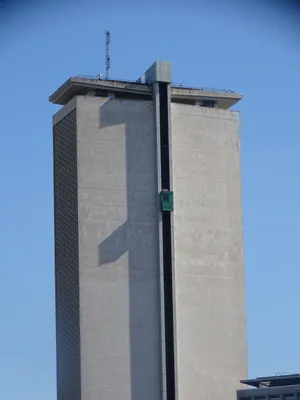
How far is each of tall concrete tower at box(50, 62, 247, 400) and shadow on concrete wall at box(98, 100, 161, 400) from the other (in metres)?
0.07

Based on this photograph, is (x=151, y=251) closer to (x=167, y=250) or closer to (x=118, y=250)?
(x=167, y=250)

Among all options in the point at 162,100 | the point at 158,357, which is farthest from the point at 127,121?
the point at 158,357

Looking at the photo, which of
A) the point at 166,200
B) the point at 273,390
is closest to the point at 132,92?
the point at 166,200

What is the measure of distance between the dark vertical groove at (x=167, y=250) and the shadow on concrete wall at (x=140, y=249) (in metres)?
0.64

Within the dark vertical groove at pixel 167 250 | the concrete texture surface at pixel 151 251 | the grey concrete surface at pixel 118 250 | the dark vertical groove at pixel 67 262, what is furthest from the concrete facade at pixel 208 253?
the dark vertical groove at pixel 67 262

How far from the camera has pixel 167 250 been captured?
93250 mm

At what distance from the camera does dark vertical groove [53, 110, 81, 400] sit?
9094cm

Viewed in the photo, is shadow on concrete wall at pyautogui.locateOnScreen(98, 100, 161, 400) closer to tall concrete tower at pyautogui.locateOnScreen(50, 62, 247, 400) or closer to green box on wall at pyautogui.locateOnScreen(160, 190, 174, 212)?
tall concrete tower at pyautogui.locateOnScreen(50, 62, 247, 400)

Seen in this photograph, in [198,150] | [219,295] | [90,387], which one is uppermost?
[198,150]

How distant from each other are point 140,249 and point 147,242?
2.56ft

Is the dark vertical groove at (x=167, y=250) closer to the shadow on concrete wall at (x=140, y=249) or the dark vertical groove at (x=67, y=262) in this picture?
the shadow on concrete wall at (x=140, y=249)

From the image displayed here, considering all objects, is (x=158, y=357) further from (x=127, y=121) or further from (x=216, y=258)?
(x=127, y=121)

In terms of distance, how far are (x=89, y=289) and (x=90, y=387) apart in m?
6.84

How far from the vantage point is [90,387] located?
88.6 metres
